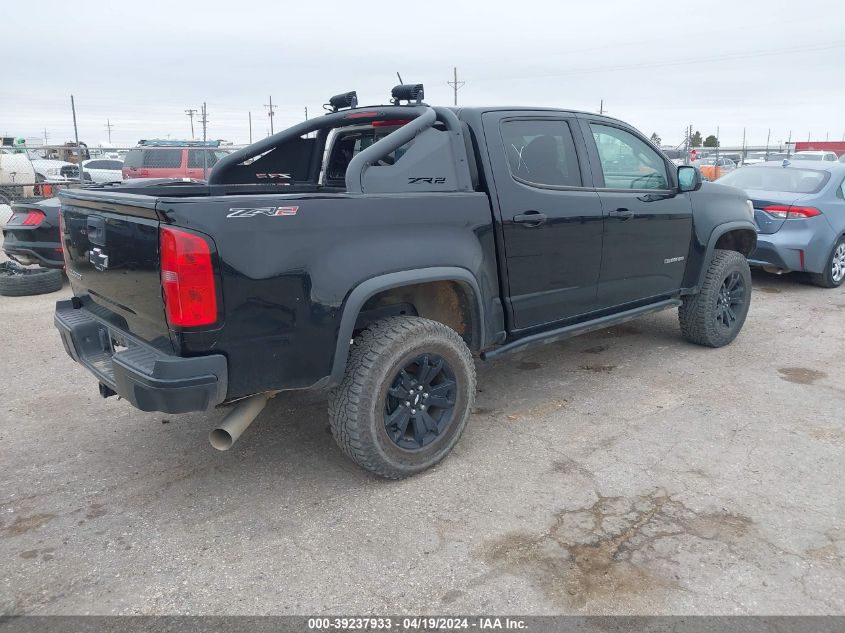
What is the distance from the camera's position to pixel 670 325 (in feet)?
21.1

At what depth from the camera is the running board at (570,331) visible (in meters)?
3.95

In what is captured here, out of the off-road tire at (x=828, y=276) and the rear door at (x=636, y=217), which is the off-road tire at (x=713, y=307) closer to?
the rear door at (x=636, y=217)

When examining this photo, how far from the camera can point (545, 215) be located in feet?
13.0

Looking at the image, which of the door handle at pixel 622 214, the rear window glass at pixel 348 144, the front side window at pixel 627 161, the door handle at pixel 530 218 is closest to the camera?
the door handle at pixel 530 218

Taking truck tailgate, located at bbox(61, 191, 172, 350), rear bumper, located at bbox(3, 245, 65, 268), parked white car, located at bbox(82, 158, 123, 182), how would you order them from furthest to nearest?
parked white car, located at bbox(82, 158, 123, 182)
rear bumper, located at bbox(3, 245, 65, 268)
truck tailgate, located at bbox(61, 191, 172, 350)

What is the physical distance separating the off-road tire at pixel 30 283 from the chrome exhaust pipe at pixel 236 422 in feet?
20.1

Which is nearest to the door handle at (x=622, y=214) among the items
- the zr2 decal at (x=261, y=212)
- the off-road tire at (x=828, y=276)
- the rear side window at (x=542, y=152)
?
the rear side window at (x=542, y=152)

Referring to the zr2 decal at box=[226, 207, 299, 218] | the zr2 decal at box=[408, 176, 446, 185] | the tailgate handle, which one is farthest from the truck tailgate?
the zr2 decal at box=[408, 176, 446, 185]

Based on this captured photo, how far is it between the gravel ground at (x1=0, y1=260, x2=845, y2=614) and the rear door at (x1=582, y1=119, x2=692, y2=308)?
2.55ft

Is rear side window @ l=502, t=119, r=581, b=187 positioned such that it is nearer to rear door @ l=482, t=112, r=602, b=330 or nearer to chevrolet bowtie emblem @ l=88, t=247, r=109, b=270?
rear door @ l=482, t=112, r=602, b=330

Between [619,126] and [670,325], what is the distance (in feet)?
7.86

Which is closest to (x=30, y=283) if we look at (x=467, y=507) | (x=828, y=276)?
(x=467, y=507)

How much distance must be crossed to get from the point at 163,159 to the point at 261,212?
14120 millimetres

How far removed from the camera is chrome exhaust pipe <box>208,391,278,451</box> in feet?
9.84
